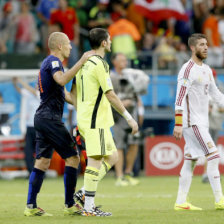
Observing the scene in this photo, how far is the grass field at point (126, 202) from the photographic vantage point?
8.08 metres

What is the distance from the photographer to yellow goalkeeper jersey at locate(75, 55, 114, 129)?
27.7 feet

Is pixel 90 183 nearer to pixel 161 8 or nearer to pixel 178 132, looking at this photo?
pixel 178 132

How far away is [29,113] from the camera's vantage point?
52.5ft

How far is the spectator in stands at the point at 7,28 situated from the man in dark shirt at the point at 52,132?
11.2 m

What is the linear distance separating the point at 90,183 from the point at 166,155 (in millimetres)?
8488

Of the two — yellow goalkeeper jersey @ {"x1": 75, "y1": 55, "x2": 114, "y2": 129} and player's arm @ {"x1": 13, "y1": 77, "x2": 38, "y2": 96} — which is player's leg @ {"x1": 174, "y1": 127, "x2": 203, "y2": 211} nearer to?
yellow goalkeeper jersey @ {"x1": 75, "y1": 55, "x2": 114, "y2": 129}

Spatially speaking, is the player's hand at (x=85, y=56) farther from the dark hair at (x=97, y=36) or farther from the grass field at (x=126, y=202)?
the grass field at (x=126, y=202)

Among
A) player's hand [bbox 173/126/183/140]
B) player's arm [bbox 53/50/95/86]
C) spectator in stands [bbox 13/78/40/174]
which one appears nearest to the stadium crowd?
spectator in stands [bbox 13/78/40/174]

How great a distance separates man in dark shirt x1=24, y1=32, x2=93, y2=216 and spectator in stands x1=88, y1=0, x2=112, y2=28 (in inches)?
436

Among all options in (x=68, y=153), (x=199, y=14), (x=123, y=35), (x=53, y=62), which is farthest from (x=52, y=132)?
(x=199, y=14)

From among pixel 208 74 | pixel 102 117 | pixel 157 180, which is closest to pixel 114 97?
pixel 102 117

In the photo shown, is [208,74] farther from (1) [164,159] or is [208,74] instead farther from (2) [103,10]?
(2) [103,10]

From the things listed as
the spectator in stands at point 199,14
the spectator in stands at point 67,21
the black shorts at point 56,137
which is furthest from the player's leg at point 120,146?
the spectator in stands at point 199,14

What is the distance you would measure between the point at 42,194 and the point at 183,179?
366 centimetres
